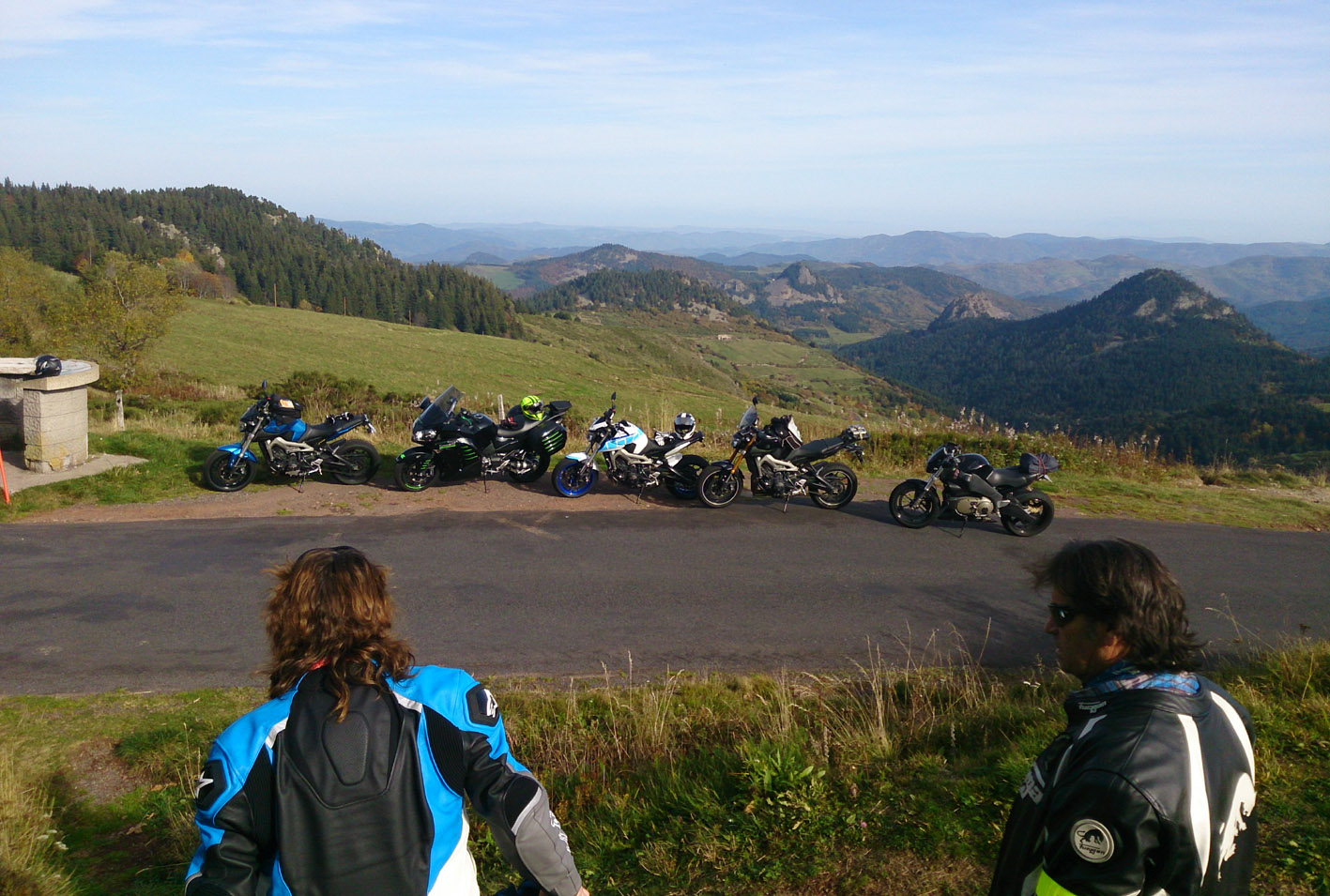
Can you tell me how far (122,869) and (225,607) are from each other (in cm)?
372

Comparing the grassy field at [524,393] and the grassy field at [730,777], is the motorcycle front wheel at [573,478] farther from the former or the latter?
the grassy field at [730,777]

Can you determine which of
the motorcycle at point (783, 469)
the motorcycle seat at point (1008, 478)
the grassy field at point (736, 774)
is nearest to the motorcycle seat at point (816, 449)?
the motorcycle at point (783, 469)

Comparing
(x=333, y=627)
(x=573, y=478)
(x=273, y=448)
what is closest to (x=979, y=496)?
(x=573, y=478)

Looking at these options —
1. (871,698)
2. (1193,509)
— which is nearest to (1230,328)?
(1193,509)

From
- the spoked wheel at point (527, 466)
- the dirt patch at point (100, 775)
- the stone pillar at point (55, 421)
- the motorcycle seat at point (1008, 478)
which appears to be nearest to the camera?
the dirt patch at point (100, 775)

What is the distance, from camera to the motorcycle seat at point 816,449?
11.0m

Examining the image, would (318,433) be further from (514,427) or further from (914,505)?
(914,505)

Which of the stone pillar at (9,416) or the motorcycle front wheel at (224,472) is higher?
the stone pillar at (9,416)

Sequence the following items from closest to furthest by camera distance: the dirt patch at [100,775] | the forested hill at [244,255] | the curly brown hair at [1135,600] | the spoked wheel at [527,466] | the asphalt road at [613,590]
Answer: the curly brown hair at [1135,600], the dirt patch at [100,775], the asphalt road at [613,590], the spoked wheel at [527,466], the forested hill at [244,255]

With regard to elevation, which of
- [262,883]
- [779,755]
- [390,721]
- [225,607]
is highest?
[390,721]

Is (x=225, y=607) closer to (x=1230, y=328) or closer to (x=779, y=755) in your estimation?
(x=779, y=755)

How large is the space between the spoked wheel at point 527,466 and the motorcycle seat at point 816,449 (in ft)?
11.0

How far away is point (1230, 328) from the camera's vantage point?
129 m

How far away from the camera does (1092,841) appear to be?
1.80 m
